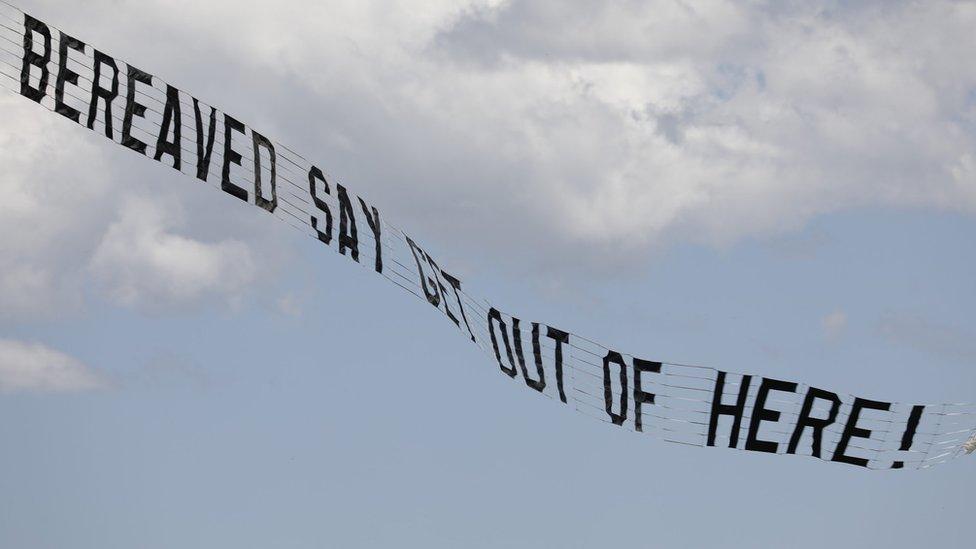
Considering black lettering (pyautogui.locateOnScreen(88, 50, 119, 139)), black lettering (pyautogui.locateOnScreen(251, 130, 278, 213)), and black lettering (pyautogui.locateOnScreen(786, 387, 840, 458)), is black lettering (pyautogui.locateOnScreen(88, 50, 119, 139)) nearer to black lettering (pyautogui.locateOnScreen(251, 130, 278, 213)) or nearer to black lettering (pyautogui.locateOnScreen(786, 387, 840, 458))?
black lettering (pyautogui.locateOnScreen(251, 130, 278, 213))

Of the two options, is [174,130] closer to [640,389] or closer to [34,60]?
[34,60]

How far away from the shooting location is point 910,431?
34281 mm

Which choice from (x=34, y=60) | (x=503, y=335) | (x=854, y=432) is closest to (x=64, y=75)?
(x=34, y=60)

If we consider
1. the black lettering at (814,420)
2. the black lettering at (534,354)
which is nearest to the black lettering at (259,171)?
the black lettering at (534,354)

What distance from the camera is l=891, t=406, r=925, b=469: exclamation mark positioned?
34062 millimetres

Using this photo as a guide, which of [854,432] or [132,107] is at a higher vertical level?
[132,107]

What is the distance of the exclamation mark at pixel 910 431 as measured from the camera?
34062 millimetres

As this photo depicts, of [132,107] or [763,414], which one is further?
[763,414]

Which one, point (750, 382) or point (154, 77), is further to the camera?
point (750, 382)

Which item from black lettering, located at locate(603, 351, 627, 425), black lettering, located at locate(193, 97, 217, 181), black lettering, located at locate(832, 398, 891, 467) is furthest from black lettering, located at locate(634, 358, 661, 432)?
black lettering, located at locate(193, 97, 217, 181)

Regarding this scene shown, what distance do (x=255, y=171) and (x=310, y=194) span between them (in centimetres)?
132

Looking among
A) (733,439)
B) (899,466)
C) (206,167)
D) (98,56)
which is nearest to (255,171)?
(206,167)

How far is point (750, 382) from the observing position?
3422 centimetres

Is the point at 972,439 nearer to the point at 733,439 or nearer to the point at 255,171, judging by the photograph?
the point at 733,439
